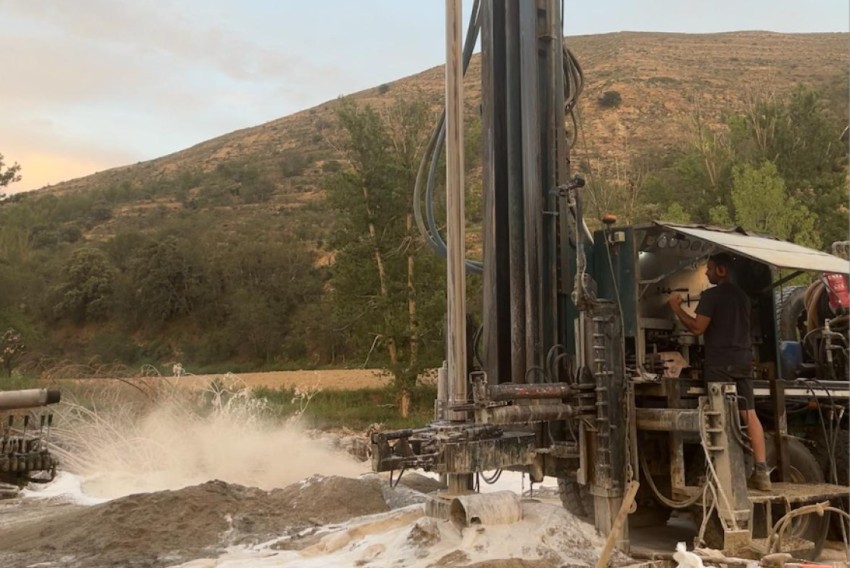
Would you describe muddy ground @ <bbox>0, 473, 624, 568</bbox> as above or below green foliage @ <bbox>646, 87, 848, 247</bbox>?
below

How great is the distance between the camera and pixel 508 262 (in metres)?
7.27

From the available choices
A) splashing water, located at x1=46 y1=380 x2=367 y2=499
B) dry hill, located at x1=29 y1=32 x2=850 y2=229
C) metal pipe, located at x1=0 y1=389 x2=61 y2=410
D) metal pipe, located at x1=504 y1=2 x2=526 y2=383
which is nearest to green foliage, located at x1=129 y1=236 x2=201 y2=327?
Answer: dry hill, located at x1=29 y1=32 x2=850 y2=229

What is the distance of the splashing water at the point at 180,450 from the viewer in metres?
12.1

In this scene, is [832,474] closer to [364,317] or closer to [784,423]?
[784,423]

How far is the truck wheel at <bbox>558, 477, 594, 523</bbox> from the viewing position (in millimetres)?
7000

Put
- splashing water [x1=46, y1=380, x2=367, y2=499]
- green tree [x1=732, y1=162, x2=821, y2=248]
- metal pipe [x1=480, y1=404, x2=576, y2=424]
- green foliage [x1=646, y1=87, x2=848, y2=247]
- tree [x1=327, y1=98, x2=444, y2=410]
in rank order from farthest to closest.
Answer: green foliage [x1=646, y1=87, x2=848, y2=247] < tree [x1=327, y1=98, x2=444, y2=410] < green tree [x1=732, y1=162, x2=821, y2=248] < splashing water [x1=46, y1=380, x2=367, y2=499] < metal pipe [x1=480, y1=404, x2=576, y2=424]

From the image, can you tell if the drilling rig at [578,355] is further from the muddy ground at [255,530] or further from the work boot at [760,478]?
the muddy ground at [255,530]

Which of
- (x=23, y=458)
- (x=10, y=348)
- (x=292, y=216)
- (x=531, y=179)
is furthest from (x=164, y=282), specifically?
(x=531, y=179)

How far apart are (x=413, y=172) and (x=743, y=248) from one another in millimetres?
15048

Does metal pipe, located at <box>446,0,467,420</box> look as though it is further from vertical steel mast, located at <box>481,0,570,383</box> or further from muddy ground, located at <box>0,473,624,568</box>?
muddy ground, located at <box>0,473,624,568</box>

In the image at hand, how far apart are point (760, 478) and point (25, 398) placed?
5705 millimetres

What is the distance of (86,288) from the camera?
138ft

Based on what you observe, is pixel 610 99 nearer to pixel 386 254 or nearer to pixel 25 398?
pixel 386 254

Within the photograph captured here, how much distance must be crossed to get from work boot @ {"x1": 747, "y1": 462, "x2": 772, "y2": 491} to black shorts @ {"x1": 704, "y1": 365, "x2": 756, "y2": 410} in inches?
17.7
